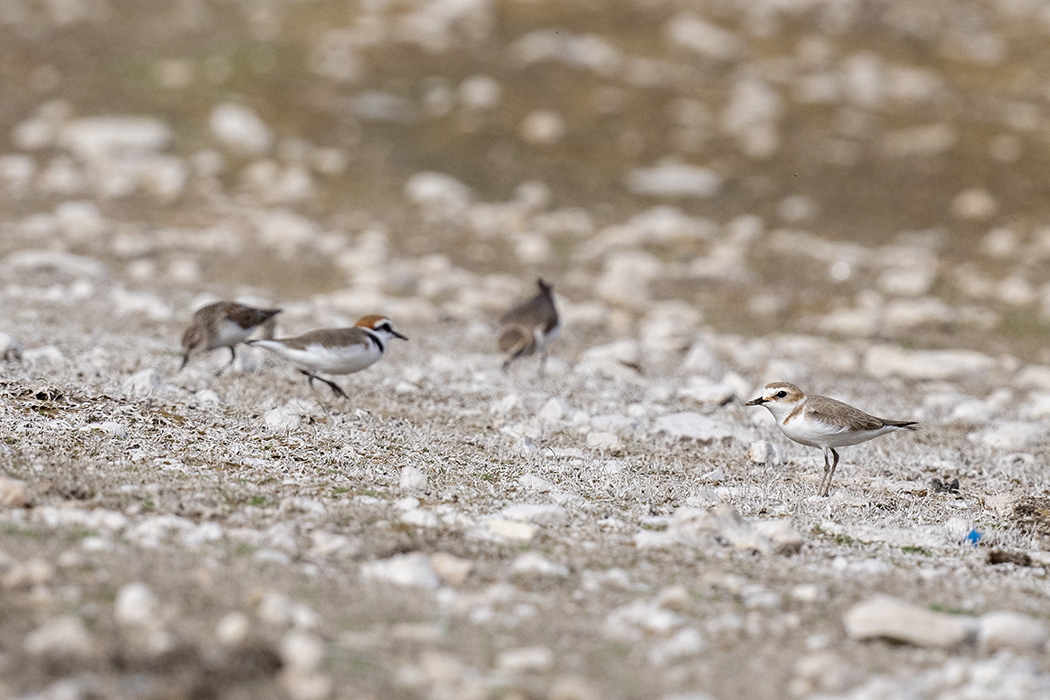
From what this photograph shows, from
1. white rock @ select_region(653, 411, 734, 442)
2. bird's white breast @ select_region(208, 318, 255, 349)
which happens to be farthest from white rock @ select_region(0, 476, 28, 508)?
white rock @ select_region(653, 411, 734, 442)

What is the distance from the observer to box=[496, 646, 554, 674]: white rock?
5.11 m

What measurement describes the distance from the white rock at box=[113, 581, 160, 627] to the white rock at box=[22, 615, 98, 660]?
0.27 meters

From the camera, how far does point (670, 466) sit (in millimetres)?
9031

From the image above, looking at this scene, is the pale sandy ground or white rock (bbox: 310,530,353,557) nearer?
the pale sandy ground

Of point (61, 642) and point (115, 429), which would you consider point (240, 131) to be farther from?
point (61, 642)

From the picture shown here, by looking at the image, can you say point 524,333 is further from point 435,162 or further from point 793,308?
point 435,162

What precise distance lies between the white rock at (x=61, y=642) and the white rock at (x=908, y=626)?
349 centimetres

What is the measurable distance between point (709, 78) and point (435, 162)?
24.8 feet

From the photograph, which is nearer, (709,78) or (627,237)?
(627,237)

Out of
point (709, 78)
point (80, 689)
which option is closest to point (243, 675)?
point (80, 689)

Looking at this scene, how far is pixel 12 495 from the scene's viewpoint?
6535mm

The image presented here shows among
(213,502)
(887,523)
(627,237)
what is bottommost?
→ (213,502)

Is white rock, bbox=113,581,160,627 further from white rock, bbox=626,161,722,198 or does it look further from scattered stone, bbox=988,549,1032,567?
white rock, bbox=626,161,722,198

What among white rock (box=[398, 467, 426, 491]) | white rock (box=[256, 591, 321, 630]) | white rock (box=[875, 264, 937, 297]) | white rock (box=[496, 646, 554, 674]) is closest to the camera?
white rock (box=[496, 646, 554, 674])
